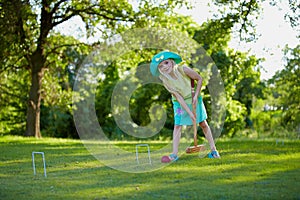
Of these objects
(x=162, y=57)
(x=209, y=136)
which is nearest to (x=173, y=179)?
(x=209, y=136)

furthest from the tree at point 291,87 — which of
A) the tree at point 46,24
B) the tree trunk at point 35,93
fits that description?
the tree trunk at point 35,93

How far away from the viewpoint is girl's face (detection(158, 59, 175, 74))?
8.25m

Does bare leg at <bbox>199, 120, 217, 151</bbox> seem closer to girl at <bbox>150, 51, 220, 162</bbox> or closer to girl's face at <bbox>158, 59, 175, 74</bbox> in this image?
girl at <bbox>150, 51, 220, 162</bbox>

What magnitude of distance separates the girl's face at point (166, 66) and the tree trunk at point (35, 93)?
10.8 m

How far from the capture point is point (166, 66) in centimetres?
825

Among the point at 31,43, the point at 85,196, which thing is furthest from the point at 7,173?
the point at 31,43

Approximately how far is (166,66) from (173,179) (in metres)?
2.71

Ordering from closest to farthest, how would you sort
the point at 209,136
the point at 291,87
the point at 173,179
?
the point at 173,179
the point at 209,136
the point at 291,87

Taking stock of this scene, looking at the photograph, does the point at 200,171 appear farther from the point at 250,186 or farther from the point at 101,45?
the point at 101,45

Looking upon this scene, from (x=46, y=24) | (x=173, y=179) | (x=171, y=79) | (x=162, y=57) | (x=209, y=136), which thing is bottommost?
(x=173, y=179)

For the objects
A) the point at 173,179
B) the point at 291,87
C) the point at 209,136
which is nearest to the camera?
the point at 173,179

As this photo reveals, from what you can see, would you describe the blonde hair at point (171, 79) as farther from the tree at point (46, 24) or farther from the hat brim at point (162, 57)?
the tree at point (46, 24)

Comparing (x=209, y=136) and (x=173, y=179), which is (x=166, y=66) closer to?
(x=209, y=136)

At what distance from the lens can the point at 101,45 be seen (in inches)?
715
